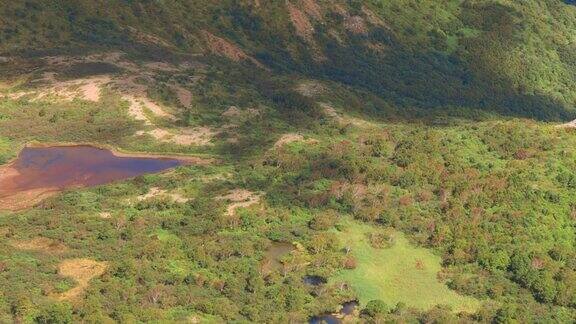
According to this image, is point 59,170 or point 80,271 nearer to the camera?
point 80,271

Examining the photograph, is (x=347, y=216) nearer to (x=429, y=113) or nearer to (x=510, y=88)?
(x=429, y=113)

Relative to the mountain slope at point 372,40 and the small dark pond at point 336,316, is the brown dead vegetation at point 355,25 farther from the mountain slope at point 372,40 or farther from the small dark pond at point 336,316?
the small dark pond at point 336,316

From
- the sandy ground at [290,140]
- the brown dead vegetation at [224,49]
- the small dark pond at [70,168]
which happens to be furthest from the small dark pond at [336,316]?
the brown dead vegetation at [224,49]

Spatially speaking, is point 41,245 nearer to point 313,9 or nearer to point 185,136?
point 185,136

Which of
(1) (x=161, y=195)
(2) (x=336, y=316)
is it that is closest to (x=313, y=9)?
(1) (x=161, y=195)

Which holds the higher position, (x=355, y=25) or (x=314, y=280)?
(x=355, y=25)
